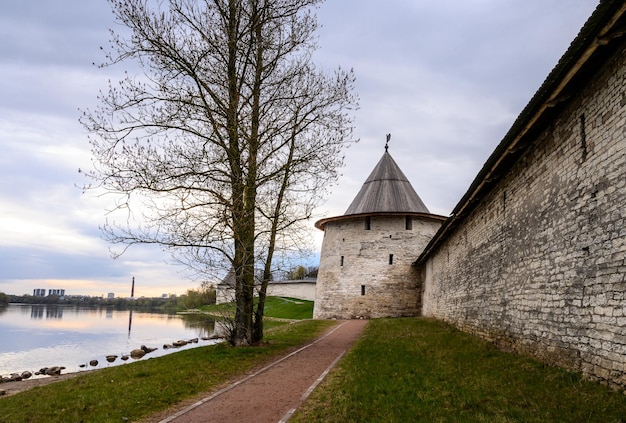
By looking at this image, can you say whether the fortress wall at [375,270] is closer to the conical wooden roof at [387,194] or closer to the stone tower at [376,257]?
the stone tower at [376,257]

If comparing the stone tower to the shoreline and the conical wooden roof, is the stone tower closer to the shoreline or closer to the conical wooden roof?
the conical wooden roof

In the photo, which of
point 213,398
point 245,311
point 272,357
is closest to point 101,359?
point 245,311

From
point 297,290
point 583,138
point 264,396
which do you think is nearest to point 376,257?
point 264,396

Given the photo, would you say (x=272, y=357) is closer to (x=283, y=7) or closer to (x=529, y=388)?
(x=529, y=388)

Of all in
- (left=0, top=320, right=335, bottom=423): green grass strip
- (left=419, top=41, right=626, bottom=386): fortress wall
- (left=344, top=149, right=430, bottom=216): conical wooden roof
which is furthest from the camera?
(left=344, top=149, right=430, bottom=216): conical wooden roof

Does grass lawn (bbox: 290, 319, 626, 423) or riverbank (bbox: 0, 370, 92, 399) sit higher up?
grass lawn (bbox: 290, 319, 626, 423)

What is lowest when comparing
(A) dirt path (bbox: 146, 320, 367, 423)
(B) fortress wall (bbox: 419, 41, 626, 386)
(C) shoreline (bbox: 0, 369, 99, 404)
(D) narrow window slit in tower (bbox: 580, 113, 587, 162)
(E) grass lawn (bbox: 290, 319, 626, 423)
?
(C) shoreline (bbox: 0, 369, 99, 404)

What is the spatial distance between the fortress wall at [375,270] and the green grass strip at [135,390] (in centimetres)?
1522

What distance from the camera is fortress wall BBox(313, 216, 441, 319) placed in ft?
83.3

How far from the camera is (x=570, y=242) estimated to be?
20.6 ft

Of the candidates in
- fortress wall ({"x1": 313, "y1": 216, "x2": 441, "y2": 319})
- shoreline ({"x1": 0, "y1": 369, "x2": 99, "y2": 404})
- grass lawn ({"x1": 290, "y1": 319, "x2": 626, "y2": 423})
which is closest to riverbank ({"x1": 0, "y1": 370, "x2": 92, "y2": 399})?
shoreline ({"x1": 0, "y1": 369, "x2": 99, "y2": 404})

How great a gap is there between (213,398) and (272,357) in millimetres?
3938

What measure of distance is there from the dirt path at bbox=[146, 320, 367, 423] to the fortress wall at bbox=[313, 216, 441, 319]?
15.8 meters

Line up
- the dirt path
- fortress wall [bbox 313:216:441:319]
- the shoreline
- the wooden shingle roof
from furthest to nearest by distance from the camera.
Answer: the wooden shingle roof < fortress wall [bbox 313:216:441:319] < the shoreline < the dirt path
